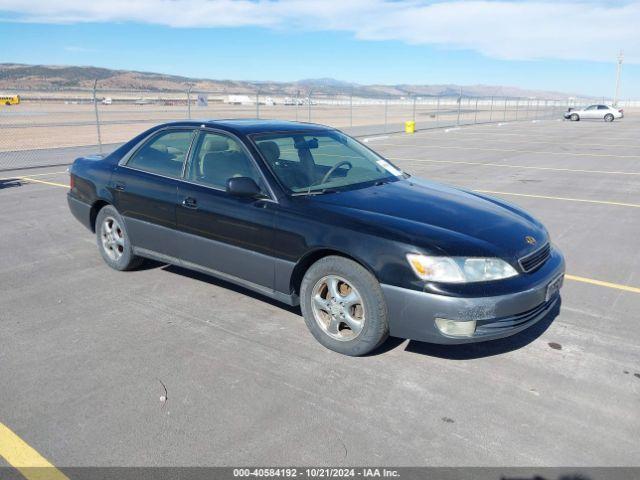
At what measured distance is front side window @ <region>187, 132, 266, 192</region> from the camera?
4352 mm

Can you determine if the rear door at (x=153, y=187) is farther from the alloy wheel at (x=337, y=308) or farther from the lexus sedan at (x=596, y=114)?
the lexus sedan at (x=596, y=114)

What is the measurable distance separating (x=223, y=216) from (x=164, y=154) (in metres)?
1.09

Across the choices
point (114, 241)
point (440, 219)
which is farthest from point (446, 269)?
point (114, 241)

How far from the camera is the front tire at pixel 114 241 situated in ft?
17.4

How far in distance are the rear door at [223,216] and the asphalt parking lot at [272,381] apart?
1.38 feet

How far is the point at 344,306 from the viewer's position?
3746 mm

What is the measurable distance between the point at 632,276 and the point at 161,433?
187 inches

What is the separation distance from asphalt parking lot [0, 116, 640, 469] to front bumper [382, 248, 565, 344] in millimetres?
291

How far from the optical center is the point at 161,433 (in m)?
2.92

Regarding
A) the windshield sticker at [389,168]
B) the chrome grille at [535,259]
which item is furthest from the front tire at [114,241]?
the chrome grille at [535,259]

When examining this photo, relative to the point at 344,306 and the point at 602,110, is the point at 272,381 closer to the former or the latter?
the point at 344,306

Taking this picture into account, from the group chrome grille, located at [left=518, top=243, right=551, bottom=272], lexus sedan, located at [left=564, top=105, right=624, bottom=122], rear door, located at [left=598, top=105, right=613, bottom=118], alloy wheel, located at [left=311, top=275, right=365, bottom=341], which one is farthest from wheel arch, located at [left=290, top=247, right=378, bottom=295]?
rear door, located at [left=598, top=105, right=613, bottom=118]

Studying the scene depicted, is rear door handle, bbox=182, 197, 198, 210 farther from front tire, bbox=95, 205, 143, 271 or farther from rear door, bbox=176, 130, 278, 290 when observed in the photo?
front tire, bbox=95, 205, 143, 271

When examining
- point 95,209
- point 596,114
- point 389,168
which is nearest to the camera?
point 389,168
